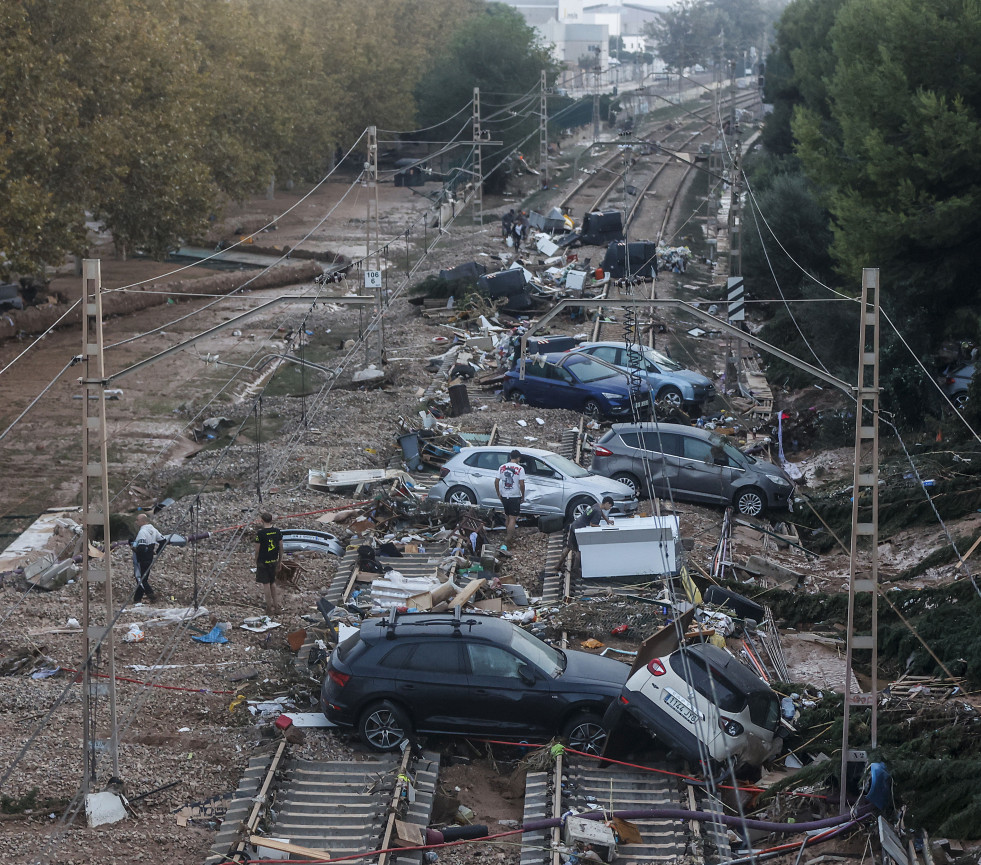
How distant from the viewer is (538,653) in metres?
13.0

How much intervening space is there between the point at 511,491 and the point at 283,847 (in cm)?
973

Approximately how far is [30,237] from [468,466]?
20.2m

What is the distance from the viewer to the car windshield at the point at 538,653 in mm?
12742

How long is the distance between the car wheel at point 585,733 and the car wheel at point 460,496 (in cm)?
843

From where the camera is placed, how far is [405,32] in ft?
323

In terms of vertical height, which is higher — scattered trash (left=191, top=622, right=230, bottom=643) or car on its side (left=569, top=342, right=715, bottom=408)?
car on its side (left=569, top=342, right=715, bottom=408)

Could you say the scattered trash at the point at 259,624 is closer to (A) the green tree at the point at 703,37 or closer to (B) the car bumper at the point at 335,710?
(B) the car bumper at the point at 335,710

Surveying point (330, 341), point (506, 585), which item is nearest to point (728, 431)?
point (506, 585)

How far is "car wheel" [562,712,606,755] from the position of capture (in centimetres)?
1264

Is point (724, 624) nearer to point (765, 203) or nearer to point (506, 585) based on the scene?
point (506, 585)

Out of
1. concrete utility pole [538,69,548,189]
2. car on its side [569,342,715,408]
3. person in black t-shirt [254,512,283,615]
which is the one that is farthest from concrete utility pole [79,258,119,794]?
concrete utility pole [538,69,548,189]

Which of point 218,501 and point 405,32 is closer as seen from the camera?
point 218,501

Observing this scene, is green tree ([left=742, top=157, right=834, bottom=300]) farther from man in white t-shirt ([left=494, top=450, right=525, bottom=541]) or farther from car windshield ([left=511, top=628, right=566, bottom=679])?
car windshield ([left=511, top=628, right=566, bottom=679])

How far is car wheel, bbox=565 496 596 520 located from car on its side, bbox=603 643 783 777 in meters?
7.77
